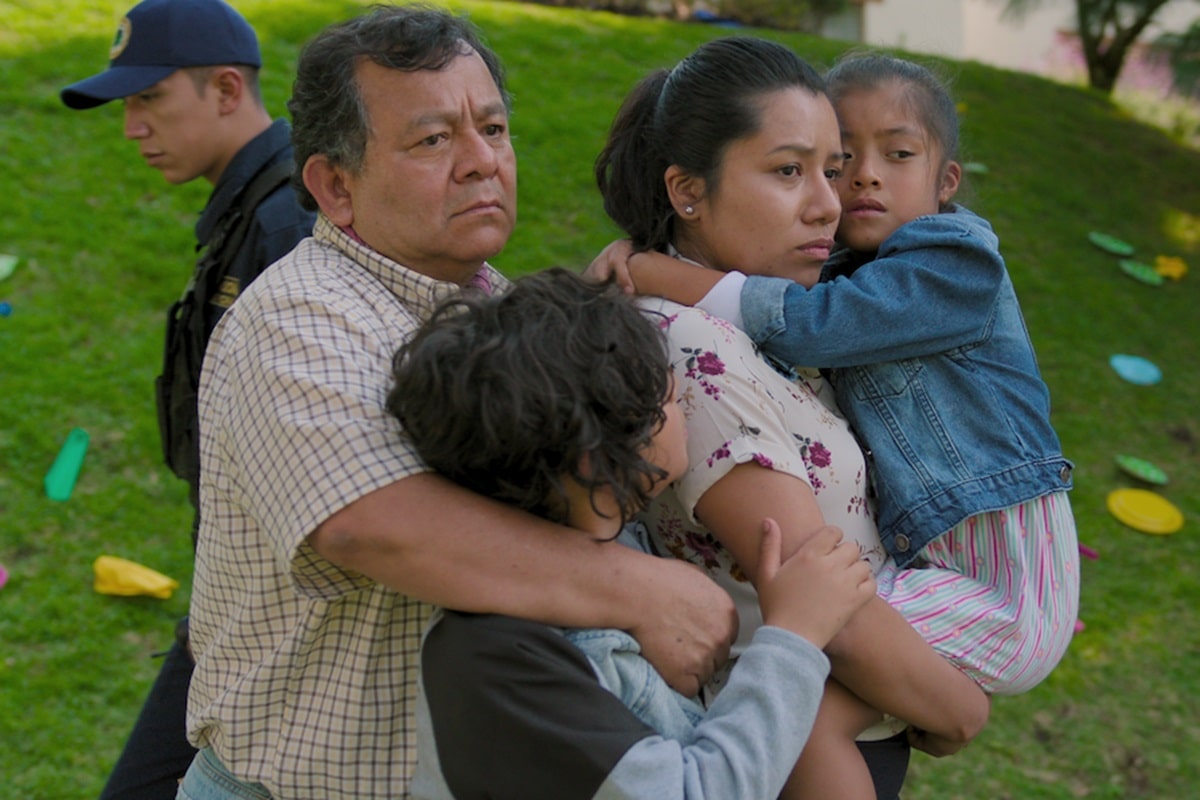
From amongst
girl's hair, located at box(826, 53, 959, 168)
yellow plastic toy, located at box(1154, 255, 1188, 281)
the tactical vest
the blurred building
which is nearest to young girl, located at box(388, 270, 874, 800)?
girl's hair, located at box(826, 53, 959, 168)

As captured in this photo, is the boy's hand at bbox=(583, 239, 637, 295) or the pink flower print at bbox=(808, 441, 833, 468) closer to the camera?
the pink flower print at bbox=(808, 441, 833, 468)

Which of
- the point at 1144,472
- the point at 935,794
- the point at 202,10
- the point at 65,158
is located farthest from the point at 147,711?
the point at 1144,472

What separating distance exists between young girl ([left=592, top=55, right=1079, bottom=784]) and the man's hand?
32 centimetres

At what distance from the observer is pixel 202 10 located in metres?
3.49

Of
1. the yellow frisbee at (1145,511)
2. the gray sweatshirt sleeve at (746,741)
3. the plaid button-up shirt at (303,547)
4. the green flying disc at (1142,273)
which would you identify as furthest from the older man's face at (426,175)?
the green flying disc at (1142,273)

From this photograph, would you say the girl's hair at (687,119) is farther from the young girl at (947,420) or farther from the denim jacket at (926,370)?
the denim jacket at (926,370)

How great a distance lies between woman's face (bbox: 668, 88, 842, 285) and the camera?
6.30 feet

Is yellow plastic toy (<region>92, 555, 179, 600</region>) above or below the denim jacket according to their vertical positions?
below

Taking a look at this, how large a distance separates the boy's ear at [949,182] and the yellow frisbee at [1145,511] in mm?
4351

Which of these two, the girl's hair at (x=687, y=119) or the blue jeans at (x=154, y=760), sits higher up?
the girl's hair at (x=687, y=119)

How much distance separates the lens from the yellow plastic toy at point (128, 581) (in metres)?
4.60

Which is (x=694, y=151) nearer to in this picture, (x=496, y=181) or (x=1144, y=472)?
(x=496, y=181)

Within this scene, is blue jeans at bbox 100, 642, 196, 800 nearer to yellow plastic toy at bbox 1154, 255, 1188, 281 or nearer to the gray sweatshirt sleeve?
the gray sweatshirt sleeve

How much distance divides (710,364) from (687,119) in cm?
49
